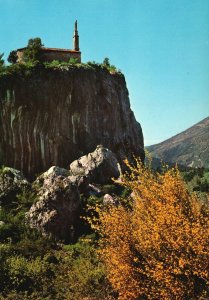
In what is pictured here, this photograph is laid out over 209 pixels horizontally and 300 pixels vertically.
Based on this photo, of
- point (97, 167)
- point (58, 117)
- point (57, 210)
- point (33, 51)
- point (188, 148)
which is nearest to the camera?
point (57, 210)

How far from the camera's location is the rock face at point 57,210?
26484mm

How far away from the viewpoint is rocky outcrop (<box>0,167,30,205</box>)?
30.6 metres

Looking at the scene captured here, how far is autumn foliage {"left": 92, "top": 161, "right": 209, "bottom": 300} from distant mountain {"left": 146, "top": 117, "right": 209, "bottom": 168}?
84.3 m

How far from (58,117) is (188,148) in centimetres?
10866

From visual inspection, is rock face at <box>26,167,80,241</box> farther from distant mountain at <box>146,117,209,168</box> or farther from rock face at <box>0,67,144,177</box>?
distant mountain at <box>146,117,209,168</box>

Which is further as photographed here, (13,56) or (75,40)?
(75,40)

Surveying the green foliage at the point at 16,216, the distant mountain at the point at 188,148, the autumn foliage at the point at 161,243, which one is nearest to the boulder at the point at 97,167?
the green foliage at the point at 16,216

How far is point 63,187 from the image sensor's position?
28.2m

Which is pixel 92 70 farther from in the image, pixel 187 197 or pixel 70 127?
pixel 187 197

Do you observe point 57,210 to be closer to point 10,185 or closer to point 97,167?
point 10,185

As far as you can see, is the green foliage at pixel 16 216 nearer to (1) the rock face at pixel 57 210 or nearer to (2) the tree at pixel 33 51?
(1) the rock face at pixel 57 210

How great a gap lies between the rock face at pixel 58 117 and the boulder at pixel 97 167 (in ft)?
8.31

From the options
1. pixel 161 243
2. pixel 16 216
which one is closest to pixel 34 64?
pixel 16 216

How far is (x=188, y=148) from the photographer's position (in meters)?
143
